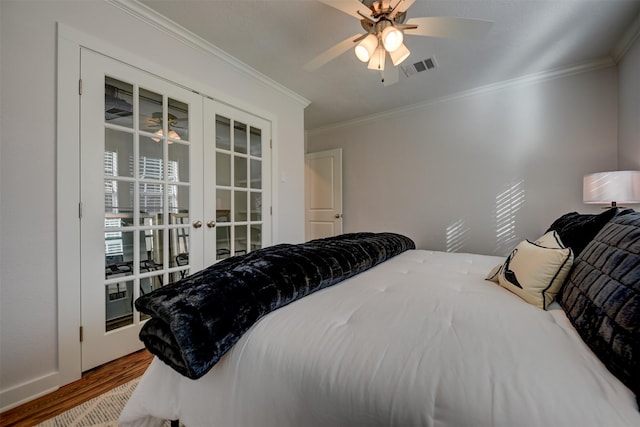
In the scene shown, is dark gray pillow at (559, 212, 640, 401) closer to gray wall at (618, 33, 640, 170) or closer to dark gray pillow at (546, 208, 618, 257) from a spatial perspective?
dark gray pillow at (546, 208, 618, 257)

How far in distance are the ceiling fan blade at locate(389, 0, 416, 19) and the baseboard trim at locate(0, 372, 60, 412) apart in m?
2.90

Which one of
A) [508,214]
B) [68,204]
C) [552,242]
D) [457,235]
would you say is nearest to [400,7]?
[552,242]

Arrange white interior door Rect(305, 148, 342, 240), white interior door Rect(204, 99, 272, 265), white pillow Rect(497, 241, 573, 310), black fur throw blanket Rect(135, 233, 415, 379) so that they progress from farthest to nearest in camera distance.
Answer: white interior door Rect(305, 148, 342, 240)
white interior door Rect(204, 99, 272, 265)
white pillow Rect(497, 241, 573, 310)
black fur throw blanket Rect(135, 233, 415, 379)

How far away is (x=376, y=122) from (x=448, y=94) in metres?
1.00

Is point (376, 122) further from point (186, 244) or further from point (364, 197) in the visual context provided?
point (186, 244)

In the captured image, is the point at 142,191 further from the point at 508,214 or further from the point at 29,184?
the point at 508,214

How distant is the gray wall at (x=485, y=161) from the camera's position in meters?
2.60

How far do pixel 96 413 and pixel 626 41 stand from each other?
444cm

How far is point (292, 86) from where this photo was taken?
9.84 ft

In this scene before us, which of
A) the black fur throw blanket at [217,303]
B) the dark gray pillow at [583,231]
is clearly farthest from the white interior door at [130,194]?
the dark gray pillow at [583,231]

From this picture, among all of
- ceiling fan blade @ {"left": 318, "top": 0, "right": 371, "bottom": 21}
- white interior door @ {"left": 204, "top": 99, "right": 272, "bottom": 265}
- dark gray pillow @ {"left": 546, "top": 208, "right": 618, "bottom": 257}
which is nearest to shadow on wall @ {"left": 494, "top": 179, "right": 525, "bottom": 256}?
dark gray pillow @ {"left": 546, "top": 208, "right": 618, "bottom": 257}

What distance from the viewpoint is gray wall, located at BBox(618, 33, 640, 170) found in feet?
6.85

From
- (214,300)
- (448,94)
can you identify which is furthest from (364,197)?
(214,300)

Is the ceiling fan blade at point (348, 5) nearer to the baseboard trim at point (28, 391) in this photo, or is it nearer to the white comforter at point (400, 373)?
the white comforter at point (400, 373)
